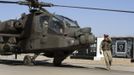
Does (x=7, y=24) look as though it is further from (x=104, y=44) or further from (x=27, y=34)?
(x=104, y=44)

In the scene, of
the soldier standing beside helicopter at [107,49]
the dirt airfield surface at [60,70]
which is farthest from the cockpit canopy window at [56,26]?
the soldier standing beside helicopter at [107,49]

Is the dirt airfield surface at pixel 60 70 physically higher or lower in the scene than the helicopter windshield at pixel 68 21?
lower

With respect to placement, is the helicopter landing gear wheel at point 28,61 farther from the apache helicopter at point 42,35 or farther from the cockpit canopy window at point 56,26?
the cockpit canopy window at point 56,26

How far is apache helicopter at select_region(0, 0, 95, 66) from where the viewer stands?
1695cm

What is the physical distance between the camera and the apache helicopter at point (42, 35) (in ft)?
55.6

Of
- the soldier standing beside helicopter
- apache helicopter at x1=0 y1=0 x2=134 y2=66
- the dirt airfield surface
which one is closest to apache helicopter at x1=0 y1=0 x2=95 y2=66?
apache helicopter at x1=0 y1=0 x2=134 y2=66

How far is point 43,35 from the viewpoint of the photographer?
1806cm

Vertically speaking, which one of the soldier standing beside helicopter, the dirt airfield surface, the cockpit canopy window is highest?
the cockpit canopy window

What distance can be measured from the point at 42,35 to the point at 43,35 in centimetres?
6

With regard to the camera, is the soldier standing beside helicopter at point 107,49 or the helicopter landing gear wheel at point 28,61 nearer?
the soldier standing beside helicopter at point 107,49

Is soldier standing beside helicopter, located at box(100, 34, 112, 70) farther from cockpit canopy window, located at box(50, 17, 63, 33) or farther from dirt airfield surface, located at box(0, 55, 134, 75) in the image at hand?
cockpit canopy window, located at box(50, 17, 63, 33)

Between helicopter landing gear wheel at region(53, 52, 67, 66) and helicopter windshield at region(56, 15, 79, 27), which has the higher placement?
helicopter windshield at region(56, 15, 79, 27)

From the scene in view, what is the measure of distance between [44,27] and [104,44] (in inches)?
117

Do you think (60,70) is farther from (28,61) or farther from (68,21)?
(28,61)
